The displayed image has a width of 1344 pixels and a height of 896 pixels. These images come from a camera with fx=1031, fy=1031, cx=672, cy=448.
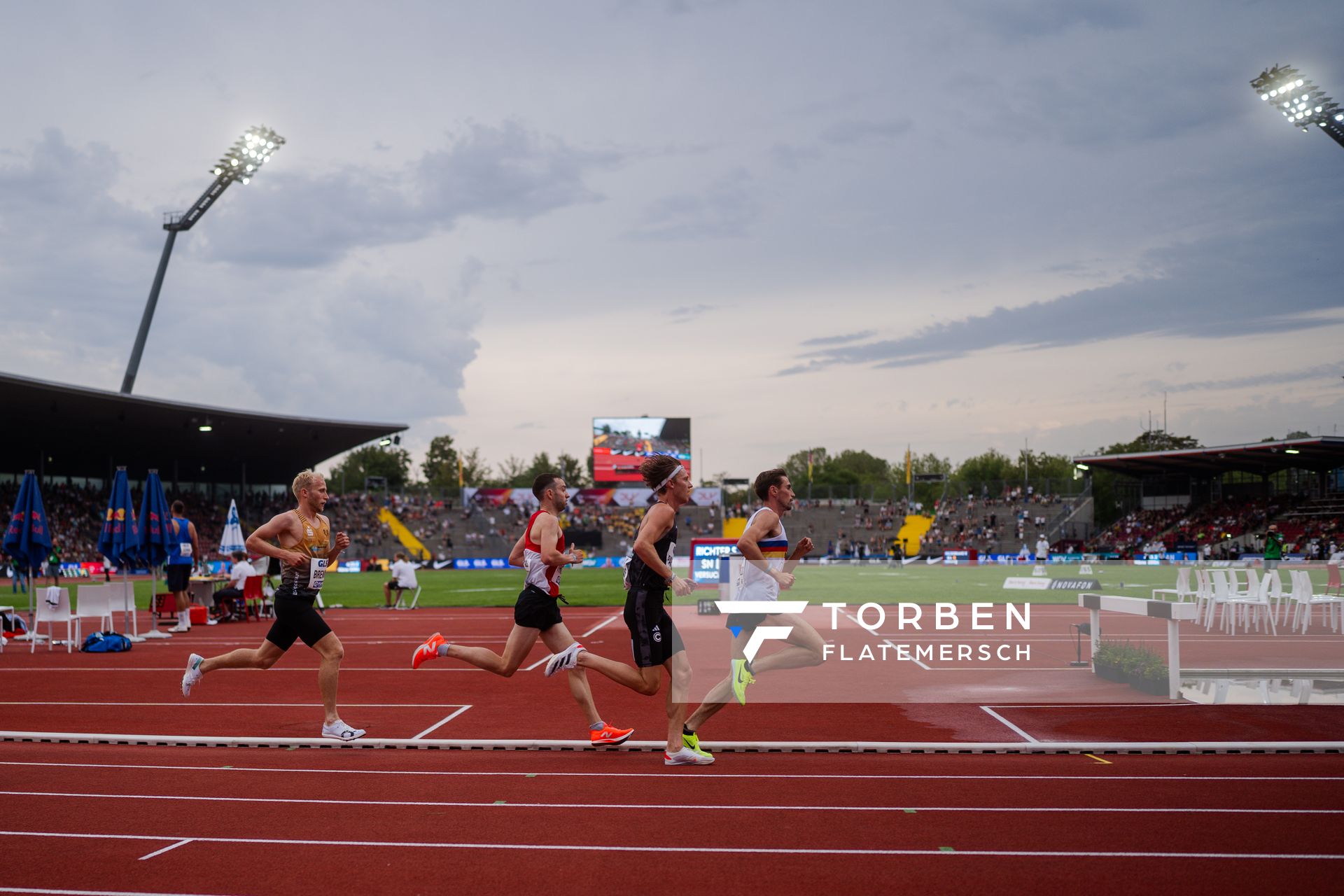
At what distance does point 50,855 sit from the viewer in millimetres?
5355

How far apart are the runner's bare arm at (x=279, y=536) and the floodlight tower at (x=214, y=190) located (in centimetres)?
4729

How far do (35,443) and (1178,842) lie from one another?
193 ft

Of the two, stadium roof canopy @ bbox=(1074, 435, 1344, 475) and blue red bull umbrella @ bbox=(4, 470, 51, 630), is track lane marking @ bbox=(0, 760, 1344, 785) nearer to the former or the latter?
blue red bull umbrella @ bbox=(4, 470, 51, 630)

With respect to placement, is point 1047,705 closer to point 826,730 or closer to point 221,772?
point 826,730

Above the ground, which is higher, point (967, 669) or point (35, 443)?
point (35, 443)

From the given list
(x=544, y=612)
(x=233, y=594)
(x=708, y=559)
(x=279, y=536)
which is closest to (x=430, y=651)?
(x=544, y=612)

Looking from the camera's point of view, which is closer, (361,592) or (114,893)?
(114,893)

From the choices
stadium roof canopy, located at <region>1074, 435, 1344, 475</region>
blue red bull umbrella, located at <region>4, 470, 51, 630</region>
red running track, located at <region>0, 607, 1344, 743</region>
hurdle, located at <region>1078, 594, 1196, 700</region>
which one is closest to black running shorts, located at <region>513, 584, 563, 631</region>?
red running track, located at <region>0, 607, 1344, 743</region>

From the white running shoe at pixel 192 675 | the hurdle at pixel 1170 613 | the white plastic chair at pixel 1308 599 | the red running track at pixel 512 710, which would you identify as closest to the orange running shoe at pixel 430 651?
the red running track at pixel 512 710

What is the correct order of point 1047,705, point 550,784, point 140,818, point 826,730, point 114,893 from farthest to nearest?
1. point 1047,705
2. point 826,730
3. point 550,784
4. point 140,818
5. point 114,893

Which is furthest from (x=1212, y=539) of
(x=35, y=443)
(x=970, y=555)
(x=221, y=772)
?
(x=35, y=443)

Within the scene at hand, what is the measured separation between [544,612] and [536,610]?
0.07m

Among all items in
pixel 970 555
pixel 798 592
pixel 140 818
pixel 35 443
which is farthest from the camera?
pixel 970 555

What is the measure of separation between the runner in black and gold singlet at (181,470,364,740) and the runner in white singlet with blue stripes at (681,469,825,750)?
3004 millimetres
